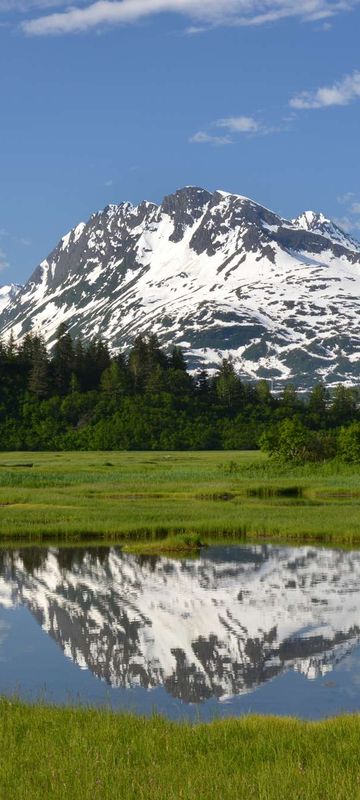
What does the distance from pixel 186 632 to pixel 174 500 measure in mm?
46099

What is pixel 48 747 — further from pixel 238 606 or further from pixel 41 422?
pixel 41 422

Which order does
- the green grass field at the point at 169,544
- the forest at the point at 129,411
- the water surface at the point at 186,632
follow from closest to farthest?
the green grass field at the point at 169,544, the water surface at the point at 186,632, the forest at the point at 129,411

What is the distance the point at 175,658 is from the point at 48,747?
12.8 m

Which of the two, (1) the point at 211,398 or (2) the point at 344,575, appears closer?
(2) the point at 344,575

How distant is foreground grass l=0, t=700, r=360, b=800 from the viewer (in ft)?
50.0

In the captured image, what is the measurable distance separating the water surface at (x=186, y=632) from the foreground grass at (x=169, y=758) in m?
2.87

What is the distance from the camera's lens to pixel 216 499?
273 ft

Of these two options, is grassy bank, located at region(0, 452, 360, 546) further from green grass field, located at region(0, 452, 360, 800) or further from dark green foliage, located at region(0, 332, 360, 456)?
dark green foliage, located at region(0, 332, 360, 456)

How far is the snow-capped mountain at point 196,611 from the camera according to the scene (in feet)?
95.8

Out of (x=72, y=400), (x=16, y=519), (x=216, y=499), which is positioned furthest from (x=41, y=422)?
(x=16, y=519)

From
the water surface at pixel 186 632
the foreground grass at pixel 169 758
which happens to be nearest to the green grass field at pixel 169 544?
the foreground grass at pixel 169 758

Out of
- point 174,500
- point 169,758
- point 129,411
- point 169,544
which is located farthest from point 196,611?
point 129,411

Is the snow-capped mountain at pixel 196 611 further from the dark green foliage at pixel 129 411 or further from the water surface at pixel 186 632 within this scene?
the dark green foliage at pixel 129 411

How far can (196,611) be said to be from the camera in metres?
38.1
